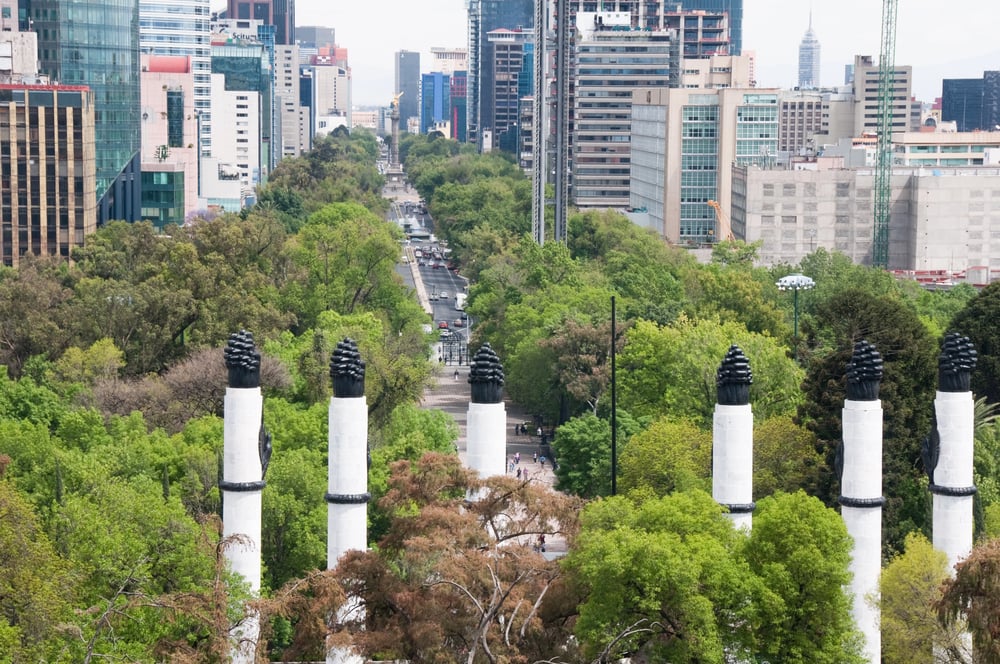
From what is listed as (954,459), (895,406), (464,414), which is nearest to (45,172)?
(464,414)

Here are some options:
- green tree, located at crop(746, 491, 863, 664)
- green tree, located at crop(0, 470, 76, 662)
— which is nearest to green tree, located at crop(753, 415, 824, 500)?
green tree, located at crop(746, 491, 863, 664)

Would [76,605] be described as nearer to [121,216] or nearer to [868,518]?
[868,518]

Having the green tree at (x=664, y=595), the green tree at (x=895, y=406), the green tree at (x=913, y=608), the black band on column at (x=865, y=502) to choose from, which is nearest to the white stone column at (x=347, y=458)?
the green tree at (x=664, y=595)

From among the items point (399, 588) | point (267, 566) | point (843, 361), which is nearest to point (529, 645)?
point (399, 588)

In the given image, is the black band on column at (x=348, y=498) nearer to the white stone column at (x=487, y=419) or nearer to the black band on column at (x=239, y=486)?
the black band on column at (x=239, y=486)

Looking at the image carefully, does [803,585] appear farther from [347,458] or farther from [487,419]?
[347,458]

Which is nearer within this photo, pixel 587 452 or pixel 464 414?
pixel 587 452
